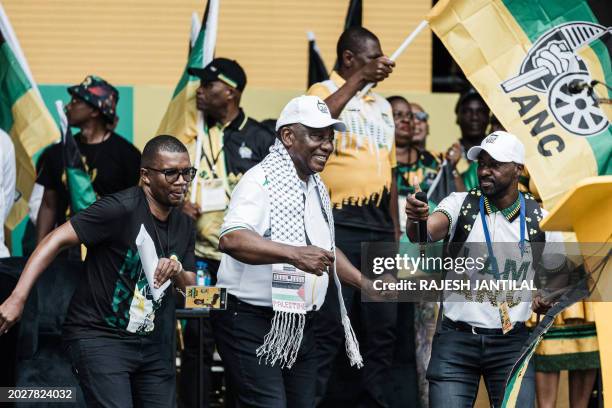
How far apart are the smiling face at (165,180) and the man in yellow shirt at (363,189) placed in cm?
199

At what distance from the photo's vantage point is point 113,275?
684 centimetres

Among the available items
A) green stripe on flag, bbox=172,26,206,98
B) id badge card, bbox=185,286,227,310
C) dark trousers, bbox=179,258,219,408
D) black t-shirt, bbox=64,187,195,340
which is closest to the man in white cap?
id badge card, bbox=185,286,227,310

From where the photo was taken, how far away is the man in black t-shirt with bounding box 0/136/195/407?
21.9 ft

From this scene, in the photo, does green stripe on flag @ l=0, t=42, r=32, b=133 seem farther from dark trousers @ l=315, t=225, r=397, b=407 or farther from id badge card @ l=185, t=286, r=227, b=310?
id badge card @ l=185, t=286, r=227, b=310

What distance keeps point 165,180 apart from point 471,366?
206cm

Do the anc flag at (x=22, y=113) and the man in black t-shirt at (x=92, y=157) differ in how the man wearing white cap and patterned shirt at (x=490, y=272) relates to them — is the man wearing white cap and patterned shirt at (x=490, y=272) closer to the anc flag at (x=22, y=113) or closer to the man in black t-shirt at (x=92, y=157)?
the man in black t-shirt at (x=92, y=157)

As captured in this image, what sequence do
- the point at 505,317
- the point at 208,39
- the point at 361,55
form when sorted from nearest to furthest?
the point at 505,317, the point at 361,55, the point at 208,39

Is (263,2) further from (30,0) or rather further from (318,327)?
(318,327)

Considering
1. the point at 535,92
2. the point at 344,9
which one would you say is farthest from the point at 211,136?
the point at 344,9

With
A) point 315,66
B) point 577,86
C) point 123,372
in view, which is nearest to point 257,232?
point 123,372

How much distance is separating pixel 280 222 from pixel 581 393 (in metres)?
2.80

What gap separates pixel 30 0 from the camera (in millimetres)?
12102

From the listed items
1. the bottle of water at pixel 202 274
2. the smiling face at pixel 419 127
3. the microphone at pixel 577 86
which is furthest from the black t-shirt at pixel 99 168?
the microphone at pixel 577 86

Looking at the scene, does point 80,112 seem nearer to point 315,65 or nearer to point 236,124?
point 236,124
